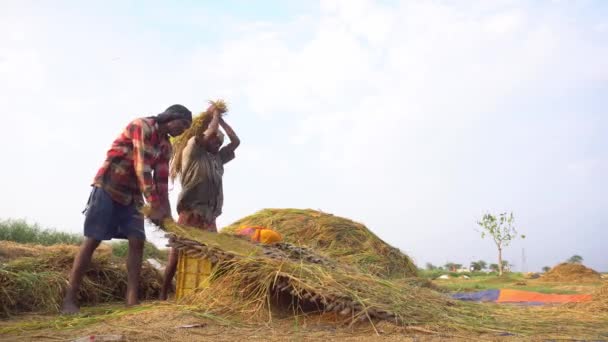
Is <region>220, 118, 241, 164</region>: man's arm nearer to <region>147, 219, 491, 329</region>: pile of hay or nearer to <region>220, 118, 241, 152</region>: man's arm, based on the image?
<region>220, 118, 241, 152</region>: man's arm

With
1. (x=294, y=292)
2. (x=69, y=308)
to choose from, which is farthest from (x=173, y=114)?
(x=294, y=292)

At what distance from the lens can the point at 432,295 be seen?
4102mm

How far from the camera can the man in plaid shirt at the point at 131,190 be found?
153 inches

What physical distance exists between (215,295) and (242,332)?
618mm

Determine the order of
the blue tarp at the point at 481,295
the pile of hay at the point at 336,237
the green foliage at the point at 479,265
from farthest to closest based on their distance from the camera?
the green foliage at the point at 479,265
the pile of hay at the point at 336,237
the blue tarp at the point at 481,295

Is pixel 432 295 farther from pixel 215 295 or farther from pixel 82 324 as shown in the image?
pixel 82 324

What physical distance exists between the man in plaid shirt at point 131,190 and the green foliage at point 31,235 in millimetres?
4075

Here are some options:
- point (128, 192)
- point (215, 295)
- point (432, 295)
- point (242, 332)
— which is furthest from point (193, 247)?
point (432, 295)

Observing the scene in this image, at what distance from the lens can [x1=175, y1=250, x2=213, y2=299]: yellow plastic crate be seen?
3.85 meters

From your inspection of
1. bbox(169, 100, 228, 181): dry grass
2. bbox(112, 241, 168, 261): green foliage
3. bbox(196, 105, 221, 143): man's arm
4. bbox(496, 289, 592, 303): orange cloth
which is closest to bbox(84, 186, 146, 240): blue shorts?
bbox(196, 105, 221, 143): man's arm

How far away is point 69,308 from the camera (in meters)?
3.79

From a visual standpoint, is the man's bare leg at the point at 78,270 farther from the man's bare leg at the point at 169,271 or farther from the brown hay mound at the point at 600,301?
the brown hay mound at the point at 600,301

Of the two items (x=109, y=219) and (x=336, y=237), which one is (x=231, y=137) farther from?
(x=336, y=237)

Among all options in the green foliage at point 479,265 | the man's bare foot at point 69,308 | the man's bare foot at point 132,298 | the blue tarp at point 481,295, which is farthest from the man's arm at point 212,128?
the green foliage at point 479,265
